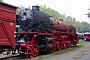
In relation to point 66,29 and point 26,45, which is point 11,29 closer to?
point 26,45

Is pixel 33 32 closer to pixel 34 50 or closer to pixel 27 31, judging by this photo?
pixel 27 31

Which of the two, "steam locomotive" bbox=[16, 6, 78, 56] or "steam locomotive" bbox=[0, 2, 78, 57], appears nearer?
"steam locomotive" bbox=[0, 2, 78, 57]

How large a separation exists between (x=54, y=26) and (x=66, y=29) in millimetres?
4675

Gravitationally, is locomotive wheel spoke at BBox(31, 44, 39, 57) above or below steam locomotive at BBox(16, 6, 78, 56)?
below

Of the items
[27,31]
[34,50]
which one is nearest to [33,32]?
[27,31]

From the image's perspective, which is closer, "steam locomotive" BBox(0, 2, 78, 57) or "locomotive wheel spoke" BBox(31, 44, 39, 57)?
"steam locomotive" BBox(0, 2, 78, 57)

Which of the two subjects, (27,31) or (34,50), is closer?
(34,50)

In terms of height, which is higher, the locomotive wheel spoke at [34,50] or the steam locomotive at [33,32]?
the steam locomotive at [33,32]

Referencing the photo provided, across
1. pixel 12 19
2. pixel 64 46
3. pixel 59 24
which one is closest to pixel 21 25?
pixel 12 19

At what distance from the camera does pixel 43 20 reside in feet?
52.0

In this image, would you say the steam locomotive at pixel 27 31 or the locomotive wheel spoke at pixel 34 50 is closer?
the steam locomotive at pixel 27 31

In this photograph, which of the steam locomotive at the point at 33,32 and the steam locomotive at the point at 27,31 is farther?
the steam locomotive at the point at 33,32

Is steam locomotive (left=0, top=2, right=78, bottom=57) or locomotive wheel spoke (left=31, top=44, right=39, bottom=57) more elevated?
Answer: steam locomotive (left=0, top=2, right=78, bottom=57)

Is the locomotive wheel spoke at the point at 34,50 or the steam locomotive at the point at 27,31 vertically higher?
the steam locomotive at the point at 27,31
